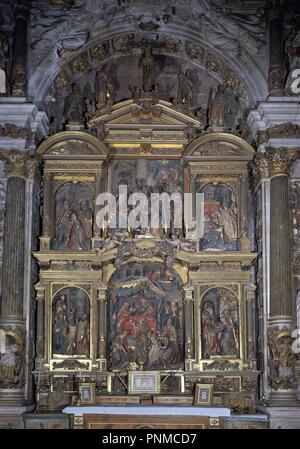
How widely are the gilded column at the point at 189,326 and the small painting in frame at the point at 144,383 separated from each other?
2.60 feet

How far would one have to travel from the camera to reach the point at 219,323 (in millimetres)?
18422

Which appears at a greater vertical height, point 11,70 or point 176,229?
point 11,70

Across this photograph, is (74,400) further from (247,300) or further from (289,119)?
(289,119)

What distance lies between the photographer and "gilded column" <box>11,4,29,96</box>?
18234 millimetres

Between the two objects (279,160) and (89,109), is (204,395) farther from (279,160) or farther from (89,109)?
(89,109)

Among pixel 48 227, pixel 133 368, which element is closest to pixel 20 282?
pixel 48 227

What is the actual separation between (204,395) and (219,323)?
1948mm

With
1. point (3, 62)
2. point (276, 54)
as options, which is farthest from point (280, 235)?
point (3, 62)

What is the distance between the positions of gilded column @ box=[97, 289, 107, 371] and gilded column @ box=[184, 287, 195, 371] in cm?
170

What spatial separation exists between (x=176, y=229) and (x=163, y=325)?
2072mm

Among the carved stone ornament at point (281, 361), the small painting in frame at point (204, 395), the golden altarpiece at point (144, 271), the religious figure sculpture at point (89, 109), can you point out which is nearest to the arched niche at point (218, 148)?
the golden altarpiece at point (144, 271)

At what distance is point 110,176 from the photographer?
19.4 metres

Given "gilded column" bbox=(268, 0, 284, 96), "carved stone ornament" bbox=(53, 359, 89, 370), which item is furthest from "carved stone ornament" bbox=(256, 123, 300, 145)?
"carved stone ornament" bbox=(53, 359, 89, 370)

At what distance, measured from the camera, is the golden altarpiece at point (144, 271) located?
18.1 m
